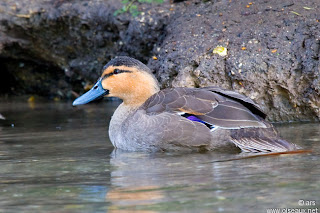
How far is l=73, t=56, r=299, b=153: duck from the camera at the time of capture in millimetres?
5730

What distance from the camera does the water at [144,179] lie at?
3693 mm

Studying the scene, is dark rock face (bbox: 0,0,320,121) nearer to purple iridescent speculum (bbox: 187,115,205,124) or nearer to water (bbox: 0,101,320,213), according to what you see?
water (bbox: 0,101,320,213)

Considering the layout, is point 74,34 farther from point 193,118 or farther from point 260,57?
point 193,118

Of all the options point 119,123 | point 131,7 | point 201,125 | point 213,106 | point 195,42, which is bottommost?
point 119,123

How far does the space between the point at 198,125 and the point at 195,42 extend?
3168 mm

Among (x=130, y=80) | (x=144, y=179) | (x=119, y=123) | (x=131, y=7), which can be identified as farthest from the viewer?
(x=131, y=7)

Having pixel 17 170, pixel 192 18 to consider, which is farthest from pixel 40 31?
pixel 17 170

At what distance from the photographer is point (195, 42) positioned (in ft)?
29.0

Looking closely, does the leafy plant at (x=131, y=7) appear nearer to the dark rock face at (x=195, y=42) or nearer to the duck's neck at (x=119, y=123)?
the dark rock face at (x=195, y=42)

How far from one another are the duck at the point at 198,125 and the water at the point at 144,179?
0.17m

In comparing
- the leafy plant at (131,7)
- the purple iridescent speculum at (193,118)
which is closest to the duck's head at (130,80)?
the purple iridescent speculum at (193,118)

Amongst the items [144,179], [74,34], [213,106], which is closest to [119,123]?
[213,106]

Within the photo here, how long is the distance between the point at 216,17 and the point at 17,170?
5.00m

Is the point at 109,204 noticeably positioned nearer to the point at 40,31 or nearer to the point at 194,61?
the point at 194,61
